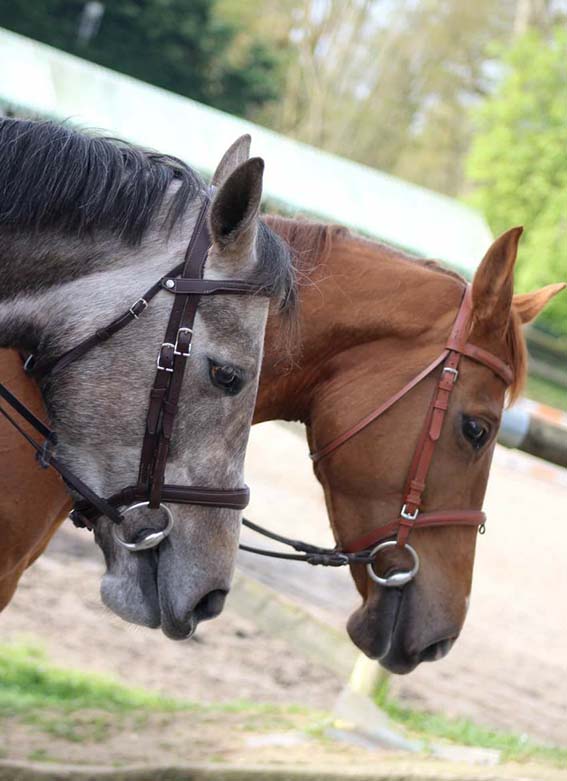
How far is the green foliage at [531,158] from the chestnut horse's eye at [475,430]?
21.3 meters

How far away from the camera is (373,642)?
12.9 ft

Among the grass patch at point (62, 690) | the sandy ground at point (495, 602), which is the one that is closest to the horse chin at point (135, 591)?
the grass patch at point (62, 690)

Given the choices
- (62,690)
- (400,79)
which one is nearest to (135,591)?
(62,690)

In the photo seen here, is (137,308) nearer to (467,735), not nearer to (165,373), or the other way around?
(165,373)

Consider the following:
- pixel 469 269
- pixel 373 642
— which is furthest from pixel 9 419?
pixel 469 269

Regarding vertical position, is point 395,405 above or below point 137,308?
below

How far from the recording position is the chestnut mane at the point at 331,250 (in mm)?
3930

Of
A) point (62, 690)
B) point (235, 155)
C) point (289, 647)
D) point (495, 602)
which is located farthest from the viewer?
point (495, 602)

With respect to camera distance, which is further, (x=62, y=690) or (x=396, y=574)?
(x=62, y=690)

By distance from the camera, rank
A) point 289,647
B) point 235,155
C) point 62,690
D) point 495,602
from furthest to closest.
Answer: point 495,602 < point 289,647 < point 62,690 < point 235,155

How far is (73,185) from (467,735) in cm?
390

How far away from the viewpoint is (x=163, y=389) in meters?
2.55

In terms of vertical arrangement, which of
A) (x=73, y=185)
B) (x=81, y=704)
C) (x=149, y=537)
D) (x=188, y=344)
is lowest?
(x=81, y=704)

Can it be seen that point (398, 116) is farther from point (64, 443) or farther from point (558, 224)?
point (64, 443)
